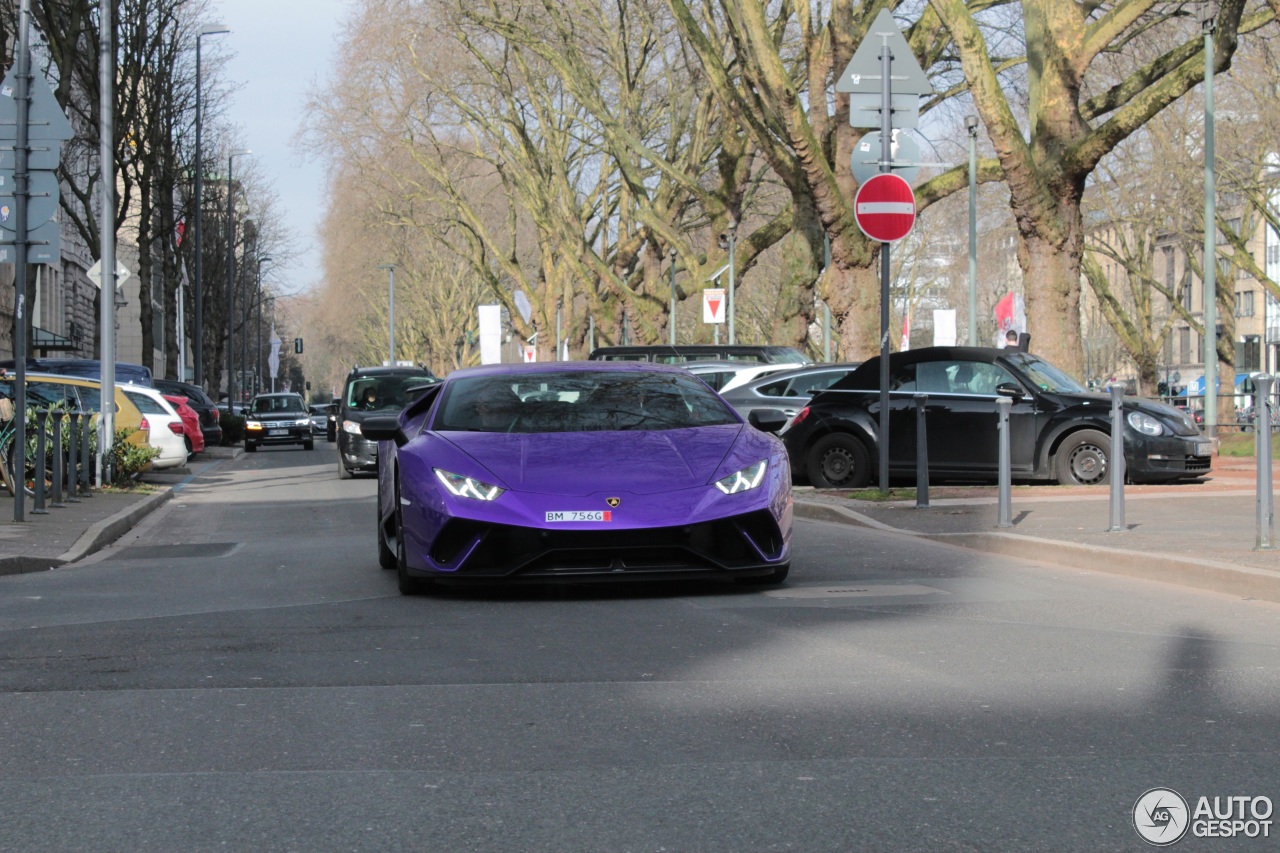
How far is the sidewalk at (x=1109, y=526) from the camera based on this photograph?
9711 mm

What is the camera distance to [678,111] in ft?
140

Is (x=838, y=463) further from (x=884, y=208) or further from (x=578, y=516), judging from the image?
(x=578, y=516)

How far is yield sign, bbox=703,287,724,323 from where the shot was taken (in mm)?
36688

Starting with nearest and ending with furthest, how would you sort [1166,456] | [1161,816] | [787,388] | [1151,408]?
[1161,816], [1166,456], [1151,408], [787,388]

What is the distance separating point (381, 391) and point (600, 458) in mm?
17734

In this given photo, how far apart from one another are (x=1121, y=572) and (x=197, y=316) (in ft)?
154

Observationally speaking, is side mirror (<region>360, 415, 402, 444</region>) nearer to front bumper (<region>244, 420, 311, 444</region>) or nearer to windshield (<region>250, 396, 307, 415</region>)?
front bumper (<region>244, 420, 311, 444</region>)

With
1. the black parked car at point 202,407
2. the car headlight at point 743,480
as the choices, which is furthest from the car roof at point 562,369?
the black parked car at point 202,407

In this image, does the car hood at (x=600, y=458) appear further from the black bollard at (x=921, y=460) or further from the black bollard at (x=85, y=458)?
the black bollard at (x=85, y=458)

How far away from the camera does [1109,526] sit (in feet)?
39.9

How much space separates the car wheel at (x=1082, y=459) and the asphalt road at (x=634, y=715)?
725cm

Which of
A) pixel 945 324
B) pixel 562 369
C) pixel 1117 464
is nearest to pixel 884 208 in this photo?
pixel 1117 464

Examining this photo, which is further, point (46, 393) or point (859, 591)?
point (46, 393)

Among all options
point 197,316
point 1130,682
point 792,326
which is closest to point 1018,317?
point 792,326
